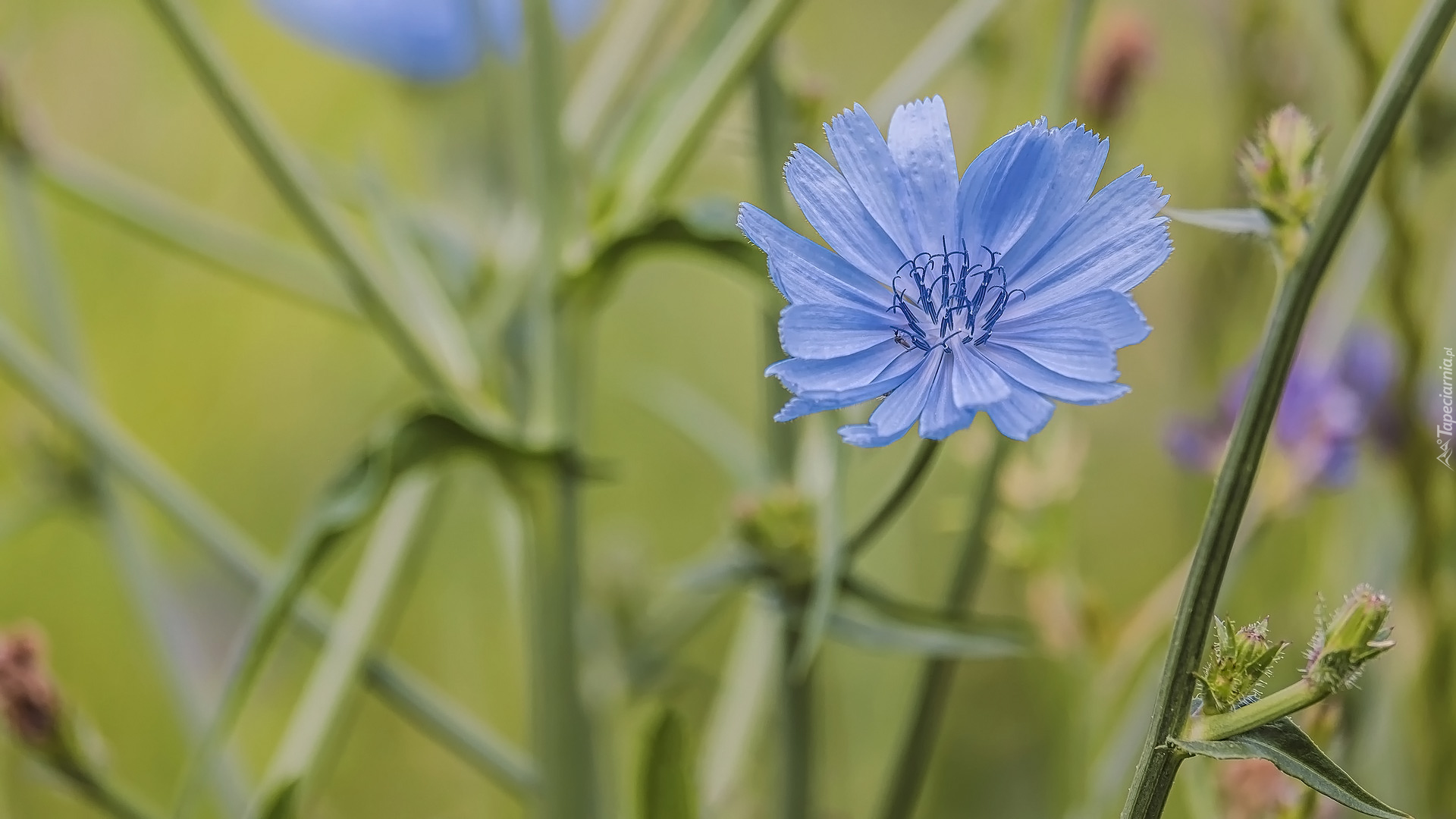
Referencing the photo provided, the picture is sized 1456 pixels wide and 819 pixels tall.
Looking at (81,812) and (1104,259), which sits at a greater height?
(1104,259)

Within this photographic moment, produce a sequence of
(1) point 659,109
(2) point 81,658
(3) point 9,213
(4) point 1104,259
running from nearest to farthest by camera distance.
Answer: (4) point 1104,259 < (1) point 659,109 < (3) point 9,213 < (2) point 81,658

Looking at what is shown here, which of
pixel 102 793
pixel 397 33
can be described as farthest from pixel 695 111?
pixel 397 33

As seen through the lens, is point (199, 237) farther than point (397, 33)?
No

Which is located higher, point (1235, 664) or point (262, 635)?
point (1235, 664)

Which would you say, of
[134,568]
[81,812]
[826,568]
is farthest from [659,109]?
[81,812]

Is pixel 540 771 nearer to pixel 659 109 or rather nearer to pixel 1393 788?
pixel 659 109

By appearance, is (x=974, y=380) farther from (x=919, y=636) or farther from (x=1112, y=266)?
(x=919, y=636)
